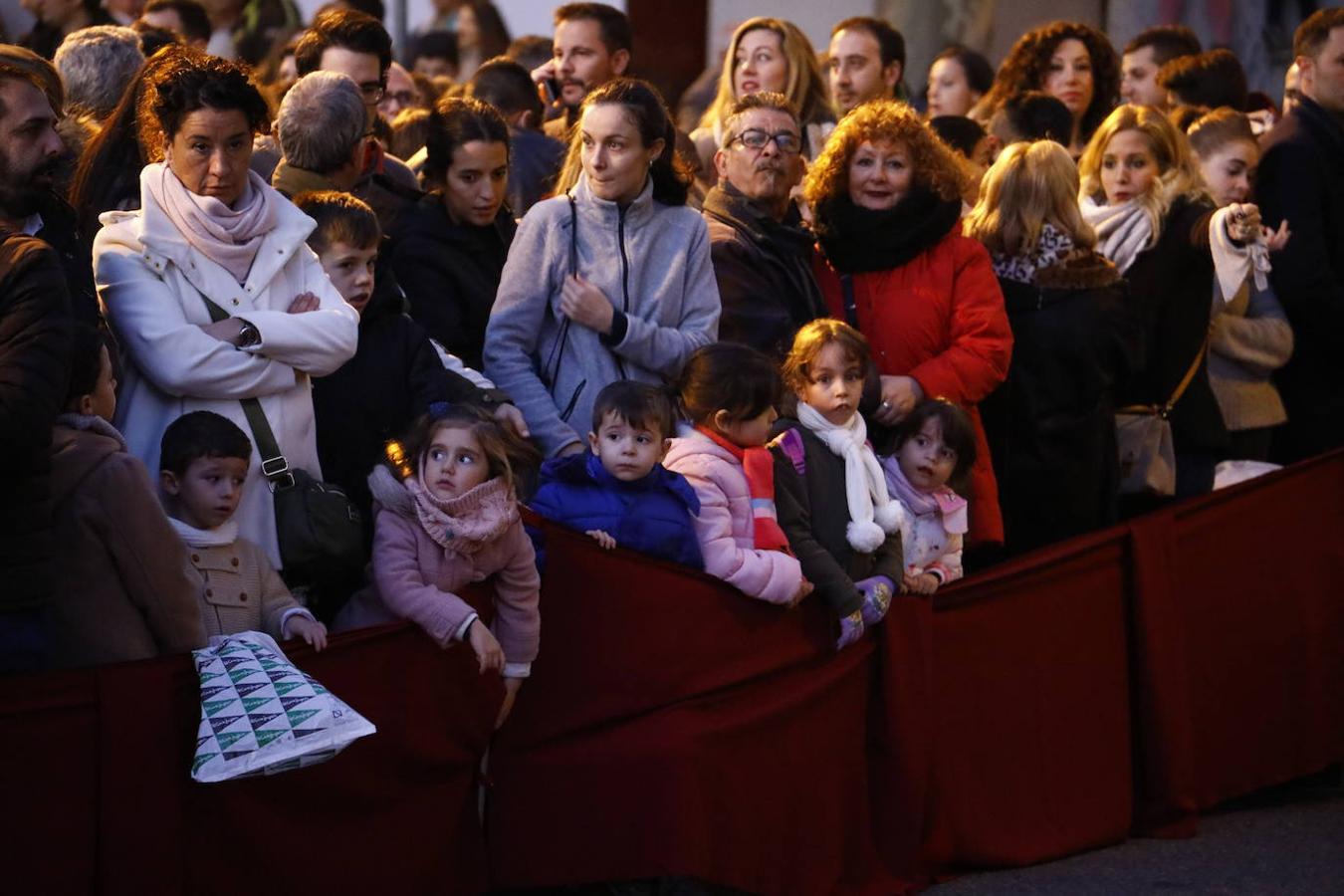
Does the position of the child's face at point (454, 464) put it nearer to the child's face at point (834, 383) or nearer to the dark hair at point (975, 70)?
the child's face at point (834, 383)

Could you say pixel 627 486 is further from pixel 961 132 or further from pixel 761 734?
pixel 961 132

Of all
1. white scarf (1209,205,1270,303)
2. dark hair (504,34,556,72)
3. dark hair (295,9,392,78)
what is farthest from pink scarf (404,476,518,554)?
dark hair (504,34,556,72)

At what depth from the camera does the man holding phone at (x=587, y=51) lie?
8.73 metres

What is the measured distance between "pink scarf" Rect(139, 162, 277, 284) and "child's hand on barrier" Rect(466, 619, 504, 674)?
108cm

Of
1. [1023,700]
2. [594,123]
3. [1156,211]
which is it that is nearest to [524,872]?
[1023,700]

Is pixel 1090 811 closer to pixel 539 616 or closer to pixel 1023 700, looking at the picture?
pixel 1023 700

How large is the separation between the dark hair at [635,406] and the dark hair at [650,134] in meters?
1.10

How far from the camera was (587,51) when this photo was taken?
28.6ft

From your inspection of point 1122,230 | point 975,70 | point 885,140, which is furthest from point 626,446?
point 975,70

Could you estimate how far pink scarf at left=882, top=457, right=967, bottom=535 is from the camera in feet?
20.9

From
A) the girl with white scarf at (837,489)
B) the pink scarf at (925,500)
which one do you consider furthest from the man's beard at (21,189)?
the pink scarf at (925,500)

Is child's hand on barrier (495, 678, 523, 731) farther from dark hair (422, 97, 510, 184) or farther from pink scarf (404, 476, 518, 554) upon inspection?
dark hair (422, 97, 510, 184)

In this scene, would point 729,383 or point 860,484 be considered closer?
point 729,383

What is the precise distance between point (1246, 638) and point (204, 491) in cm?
369
